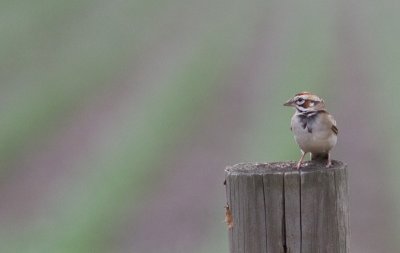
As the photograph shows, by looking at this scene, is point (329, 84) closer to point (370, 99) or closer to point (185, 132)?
Answer: point (370, 99)

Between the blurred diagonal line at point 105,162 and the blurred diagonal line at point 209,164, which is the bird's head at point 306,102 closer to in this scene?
the blurred diagonal line at point 209,164

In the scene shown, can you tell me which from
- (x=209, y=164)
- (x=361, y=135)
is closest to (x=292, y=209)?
(x=209, y=164)

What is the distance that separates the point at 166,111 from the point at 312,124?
28.3 feet

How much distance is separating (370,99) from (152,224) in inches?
156

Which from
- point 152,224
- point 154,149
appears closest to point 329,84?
point 154,149

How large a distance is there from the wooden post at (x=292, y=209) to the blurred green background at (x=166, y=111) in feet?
19.2

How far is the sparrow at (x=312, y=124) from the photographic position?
3.25 meters

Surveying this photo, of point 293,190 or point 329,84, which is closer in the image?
point 293,190

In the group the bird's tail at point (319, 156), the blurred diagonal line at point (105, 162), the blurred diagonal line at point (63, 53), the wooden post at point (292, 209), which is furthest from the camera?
the blurred diagonal line at point (63, 53)

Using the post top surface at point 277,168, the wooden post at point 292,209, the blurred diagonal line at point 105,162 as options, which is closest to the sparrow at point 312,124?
the post top surface at point 277,168

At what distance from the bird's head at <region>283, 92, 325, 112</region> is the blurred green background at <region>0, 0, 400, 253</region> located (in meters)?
5.14

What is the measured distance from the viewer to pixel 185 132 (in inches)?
449

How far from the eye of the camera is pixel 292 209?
96.9 inches

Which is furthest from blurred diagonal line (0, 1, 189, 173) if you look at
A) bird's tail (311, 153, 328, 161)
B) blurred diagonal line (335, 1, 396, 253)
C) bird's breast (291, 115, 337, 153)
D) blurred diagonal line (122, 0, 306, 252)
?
bird's tail (311, 153, 328, 161)
